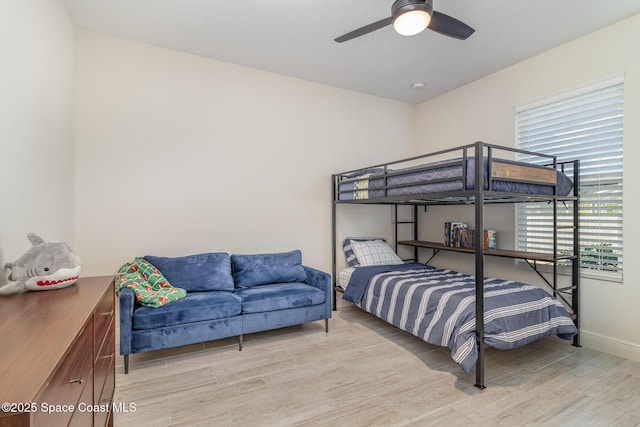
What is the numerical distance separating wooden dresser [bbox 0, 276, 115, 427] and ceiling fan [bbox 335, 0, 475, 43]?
2167 millimetres

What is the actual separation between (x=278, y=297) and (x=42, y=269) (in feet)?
5.95

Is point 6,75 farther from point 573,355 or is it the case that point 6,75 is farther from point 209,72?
point 573,355

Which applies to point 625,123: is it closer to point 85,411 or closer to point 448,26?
point 448,26

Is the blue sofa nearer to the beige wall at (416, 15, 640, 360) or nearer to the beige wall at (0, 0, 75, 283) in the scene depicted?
the beige wall at (0, 0, 75, 283)

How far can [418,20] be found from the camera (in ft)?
6.47

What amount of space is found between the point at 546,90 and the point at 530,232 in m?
1.39

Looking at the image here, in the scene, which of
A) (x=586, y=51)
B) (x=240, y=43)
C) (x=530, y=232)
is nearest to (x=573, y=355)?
(x=530, y=232)

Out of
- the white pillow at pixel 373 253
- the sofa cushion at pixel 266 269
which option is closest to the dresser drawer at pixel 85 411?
the sofa cushion at pixel 266 269

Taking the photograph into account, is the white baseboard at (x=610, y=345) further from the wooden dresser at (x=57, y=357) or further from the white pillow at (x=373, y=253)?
the wooden dresser at (x=57, y=357)

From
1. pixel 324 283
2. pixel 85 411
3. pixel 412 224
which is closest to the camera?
pixel 85 411

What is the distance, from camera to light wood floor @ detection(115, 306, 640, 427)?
1844mm

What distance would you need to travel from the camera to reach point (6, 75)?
5.00 feet

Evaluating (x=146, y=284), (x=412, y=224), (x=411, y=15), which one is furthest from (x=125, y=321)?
(x=412, y=224)

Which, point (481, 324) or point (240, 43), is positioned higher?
point (240, 43)
